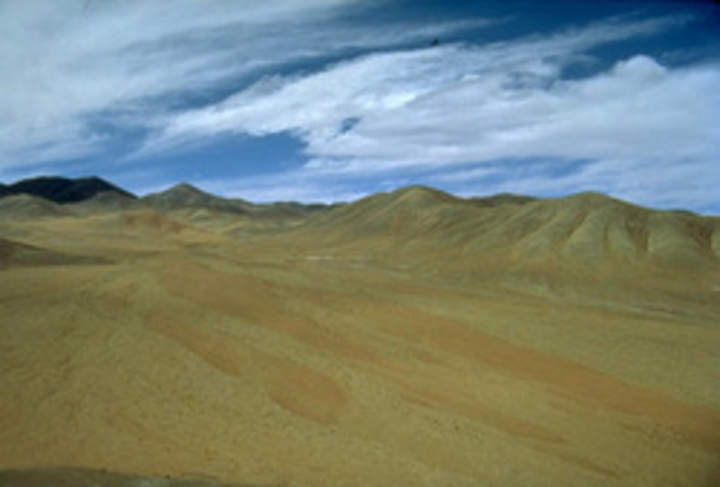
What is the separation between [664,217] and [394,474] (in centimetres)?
6313

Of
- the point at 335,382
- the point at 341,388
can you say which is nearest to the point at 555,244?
the point at 335,382

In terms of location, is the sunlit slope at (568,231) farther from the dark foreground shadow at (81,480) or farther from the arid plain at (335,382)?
the dark foreground shadow at (81,480)

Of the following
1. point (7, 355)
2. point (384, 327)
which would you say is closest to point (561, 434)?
point (384, 327)

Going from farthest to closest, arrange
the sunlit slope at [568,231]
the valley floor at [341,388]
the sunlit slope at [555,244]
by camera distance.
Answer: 1. the sunlit slope at [568,231]
2. the sunlit slope at [555,244]
3. the valley floor at [341,388]

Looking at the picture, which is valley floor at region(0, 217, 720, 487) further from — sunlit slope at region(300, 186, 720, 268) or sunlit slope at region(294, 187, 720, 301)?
sunlit slope at region(300, 186, 720, 268)

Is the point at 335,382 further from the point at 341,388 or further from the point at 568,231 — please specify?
the point at 568,231

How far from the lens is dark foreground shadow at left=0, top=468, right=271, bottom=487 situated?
845 centimetres

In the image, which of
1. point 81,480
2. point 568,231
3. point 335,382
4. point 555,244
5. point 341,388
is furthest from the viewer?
point 568,231

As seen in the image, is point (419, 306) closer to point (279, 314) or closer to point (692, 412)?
point (279, 314)

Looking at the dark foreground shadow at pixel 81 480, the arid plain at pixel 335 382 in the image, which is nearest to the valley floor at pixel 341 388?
the arid plain at pixel 335 382

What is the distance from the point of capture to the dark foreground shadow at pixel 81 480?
8445 millimetres

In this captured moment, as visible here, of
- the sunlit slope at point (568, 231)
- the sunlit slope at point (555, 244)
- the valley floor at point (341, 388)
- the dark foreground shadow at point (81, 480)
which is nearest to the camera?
the dark foreground shadow at point (81, 480)

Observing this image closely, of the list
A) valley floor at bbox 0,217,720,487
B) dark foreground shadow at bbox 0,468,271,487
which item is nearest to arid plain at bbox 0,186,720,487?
valley floor at bbox 0,217,720,487

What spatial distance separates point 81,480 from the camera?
8.77 meters
